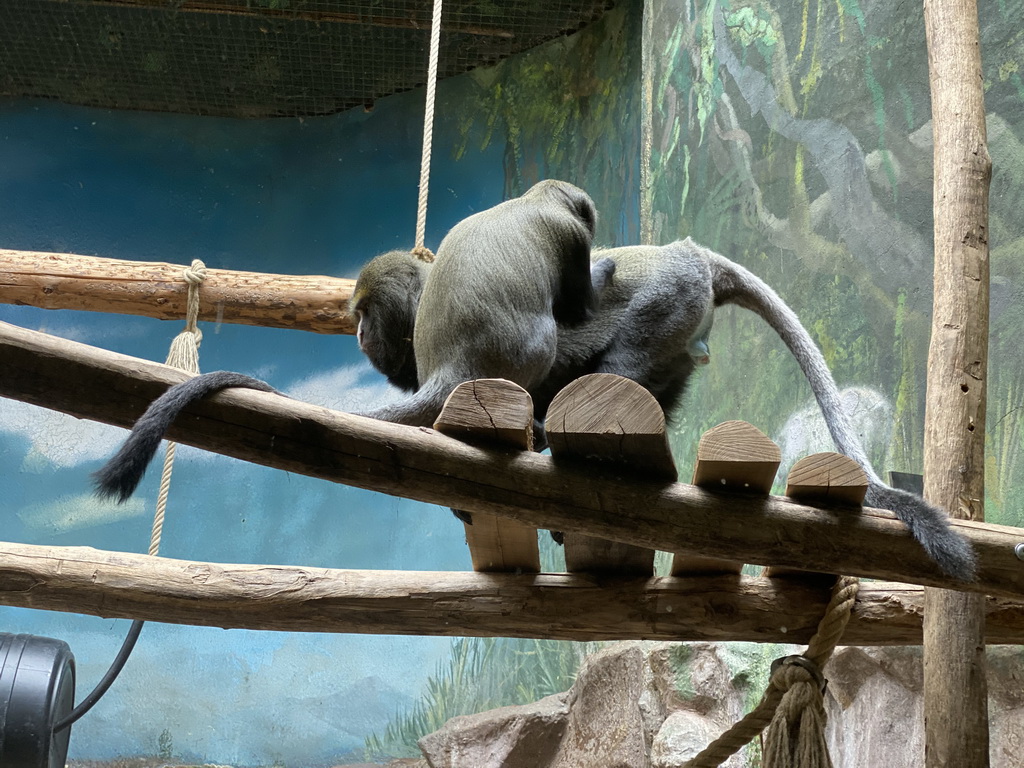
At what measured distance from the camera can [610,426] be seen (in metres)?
1.89

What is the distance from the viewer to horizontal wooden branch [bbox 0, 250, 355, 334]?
4980 mm

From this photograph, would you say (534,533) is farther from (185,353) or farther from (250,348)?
(250,348)

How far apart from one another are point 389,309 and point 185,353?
1561mm

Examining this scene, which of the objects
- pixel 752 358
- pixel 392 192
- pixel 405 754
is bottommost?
pixel 405 754

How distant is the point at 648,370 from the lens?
121 inches

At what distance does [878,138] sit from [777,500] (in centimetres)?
248

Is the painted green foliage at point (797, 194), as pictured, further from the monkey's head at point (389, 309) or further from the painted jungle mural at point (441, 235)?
the monkey's head at point (389, 309)

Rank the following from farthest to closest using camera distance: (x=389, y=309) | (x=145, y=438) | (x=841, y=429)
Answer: (x=389, y=309), (x=841, y=429), (x=145, y=438)

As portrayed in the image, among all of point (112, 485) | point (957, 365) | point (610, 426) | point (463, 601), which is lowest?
point (463, 601)

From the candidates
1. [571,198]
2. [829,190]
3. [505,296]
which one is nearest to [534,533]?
[505,296]

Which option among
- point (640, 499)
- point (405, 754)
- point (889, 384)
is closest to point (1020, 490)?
point (889, 384)

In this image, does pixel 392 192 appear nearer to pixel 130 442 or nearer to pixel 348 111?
Answer: pixel 348 111

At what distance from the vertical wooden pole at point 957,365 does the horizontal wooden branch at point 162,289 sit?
3000 mm

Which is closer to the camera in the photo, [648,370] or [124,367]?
[124,367]
